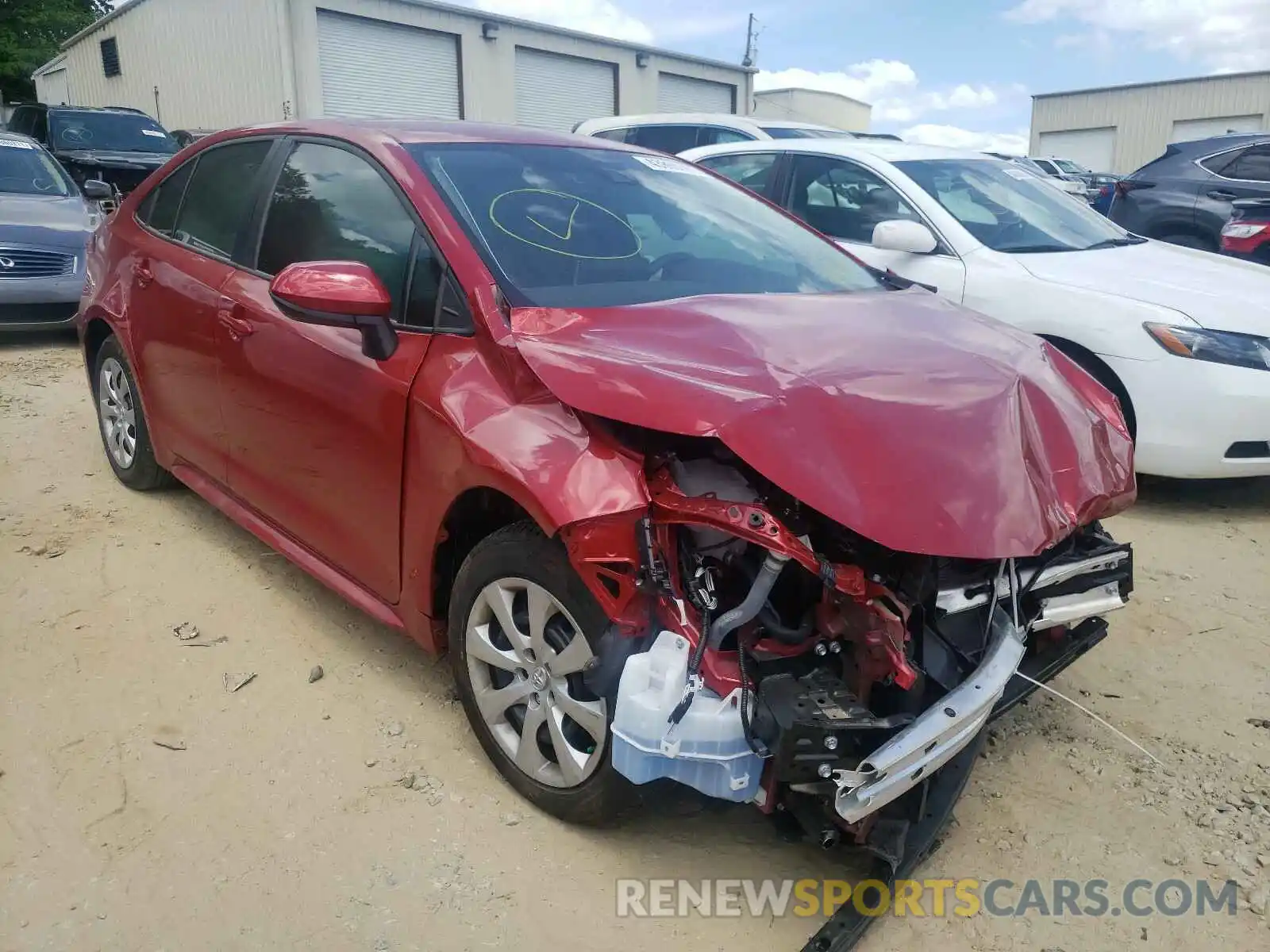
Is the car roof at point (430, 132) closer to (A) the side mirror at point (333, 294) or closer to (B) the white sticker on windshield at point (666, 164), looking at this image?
(B) the white sticker on windshield at point (666, 164)

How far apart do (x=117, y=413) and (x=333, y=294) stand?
2586 millimetres

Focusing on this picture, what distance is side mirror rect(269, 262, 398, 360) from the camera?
8.29 feet

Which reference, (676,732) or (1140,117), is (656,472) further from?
(1140,117)

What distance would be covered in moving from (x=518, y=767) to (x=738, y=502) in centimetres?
98

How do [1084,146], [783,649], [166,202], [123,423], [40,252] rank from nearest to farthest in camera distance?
[783,649]
[166,202]
[123,423]
[40,252]
[1084,146]

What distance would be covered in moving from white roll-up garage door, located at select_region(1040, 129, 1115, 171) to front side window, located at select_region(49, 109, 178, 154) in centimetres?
3232

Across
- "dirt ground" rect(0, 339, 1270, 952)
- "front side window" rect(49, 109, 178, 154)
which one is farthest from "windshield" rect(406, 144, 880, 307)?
"front side window" rect(49, 109, 178, 154)

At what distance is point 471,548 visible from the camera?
2.60m

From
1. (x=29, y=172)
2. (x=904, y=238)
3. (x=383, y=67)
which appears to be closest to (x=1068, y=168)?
(x=383, y=67)

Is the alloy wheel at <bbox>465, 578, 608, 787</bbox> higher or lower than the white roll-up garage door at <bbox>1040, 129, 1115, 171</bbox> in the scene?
lower

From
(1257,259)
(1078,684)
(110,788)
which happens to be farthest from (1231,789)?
(1257,259)

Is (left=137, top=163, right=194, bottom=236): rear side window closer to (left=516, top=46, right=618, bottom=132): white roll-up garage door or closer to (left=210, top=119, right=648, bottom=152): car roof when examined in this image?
(left=210, top=119, right=648, bottom=152): car roof

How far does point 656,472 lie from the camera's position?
2189 mm

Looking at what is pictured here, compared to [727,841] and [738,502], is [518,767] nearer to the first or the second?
[727,841]
